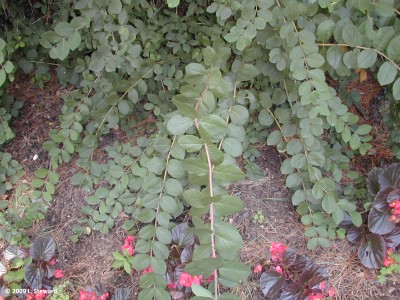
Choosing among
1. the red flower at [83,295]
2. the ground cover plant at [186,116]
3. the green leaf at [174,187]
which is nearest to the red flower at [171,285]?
the ground cover plant at [186,116]

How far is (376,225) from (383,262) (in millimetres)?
178

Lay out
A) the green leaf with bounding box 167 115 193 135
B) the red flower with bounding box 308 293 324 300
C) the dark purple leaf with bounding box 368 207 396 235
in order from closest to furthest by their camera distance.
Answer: the green leaf with bounding box 167 115 193 135 < the red flower with bounding box 308 293 324 300 < the dark purple leaf with bounding box 368 207 396 235

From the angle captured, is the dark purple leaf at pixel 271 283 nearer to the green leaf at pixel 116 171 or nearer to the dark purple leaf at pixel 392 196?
the dark purple leaf at pixel 392 196

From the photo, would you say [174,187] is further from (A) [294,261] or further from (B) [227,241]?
(A) [294,261]

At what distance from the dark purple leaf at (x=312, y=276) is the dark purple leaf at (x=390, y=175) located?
53cm

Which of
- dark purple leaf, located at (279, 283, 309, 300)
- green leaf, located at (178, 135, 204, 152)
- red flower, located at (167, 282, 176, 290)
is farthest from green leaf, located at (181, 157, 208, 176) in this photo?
dark purple leaf, located at (279, 283, 309, 300)

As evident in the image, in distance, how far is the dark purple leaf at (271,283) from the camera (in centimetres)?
192

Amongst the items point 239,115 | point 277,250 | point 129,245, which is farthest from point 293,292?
point 239,115

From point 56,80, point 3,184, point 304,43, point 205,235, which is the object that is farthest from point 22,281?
point 304,43

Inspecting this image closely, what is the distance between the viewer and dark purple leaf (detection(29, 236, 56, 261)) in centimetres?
199

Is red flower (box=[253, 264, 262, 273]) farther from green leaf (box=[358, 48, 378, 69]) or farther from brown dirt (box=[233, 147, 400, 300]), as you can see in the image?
green leaf (box=[358, 48, 378, 69])

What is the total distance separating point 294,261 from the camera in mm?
1979

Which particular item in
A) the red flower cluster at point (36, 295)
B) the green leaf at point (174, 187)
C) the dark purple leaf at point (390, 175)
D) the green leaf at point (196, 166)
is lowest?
the red flower cluster at point (36, 295)

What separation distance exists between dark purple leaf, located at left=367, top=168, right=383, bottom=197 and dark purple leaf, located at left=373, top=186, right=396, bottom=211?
0.08 meters
